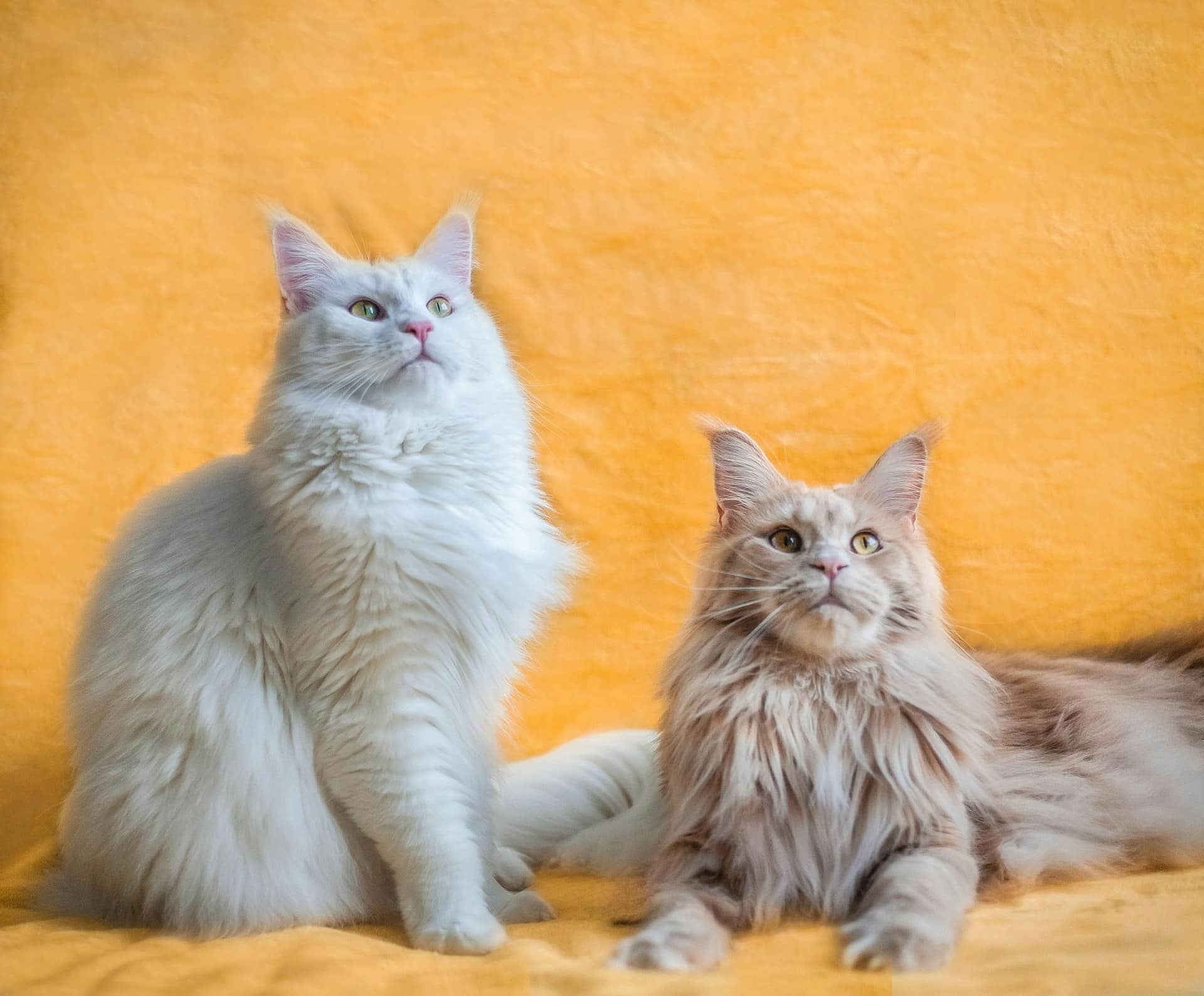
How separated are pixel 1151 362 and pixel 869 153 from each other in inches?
21.9

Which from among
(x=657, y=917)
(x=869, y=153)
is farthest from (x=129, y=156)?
(x=657, y=917)

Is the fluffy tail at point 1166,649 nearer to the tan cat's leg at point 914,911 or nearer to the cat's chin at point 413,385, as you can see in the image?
the tan cat's leg at point 914,911

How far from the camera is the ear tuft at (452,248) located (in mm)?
1617

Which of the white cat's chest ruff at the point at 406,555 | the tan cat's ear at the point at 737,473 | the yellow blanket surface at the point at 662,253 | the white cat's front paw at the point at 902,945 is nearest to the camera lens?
the white cat's front paw at the point at 902,945

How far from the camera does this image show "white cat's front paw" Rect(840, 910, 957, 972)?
1.18 m

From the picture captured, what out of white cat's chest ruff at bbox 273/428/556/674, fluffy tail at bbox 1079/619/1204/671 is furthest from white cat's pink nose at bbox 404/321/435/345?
fluffy tail at bbox 1079/619/1204/671

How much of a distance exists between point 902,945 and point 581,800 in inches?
27.1

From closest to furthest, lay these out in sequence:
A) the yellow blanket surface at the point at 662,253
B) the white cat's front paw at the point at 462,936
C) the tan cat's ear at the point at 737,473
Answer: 1. the white cat's front paw at the point at 462,936
2. the tan cat's ear at the point at 737,473
3. the yellow blanket surface at the point at 662,253

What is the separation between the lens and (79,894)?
5.14 feet

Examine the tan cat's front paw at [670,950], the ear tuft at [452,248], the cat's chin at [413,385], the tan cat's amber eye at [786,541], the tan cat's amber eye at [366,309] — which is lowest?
the tan cat's front paw at [670,950]

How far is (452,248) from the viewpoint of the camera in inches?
64.1

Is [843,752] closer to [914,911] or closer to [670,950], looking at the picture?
[914,911]

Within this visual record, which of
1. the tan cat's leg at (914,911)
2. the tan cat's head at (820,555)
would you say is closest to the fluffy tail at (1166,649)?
the tan cat's head at (820,555)

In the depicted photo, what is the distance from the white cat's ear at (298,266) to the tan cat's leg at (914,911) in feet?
3.28
